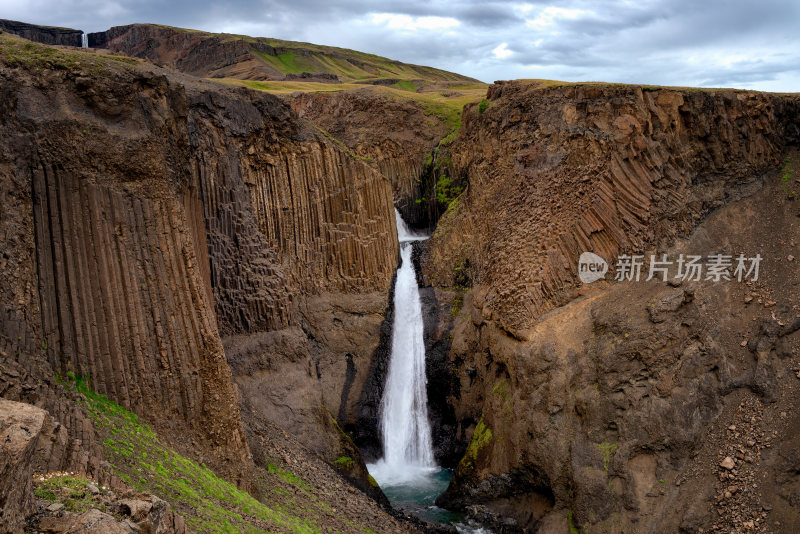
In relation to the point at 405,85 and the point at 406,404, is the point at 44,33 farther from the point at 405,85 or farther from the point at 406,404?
the point at 406,404

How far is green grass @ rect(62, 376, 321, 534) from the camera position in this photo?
35.3ft

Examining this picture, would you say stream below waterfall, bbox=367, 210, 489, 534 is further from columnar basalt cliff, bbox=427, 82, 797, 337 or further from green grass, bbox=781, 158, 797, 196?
green grass, bbox=781, 158, 797, 196

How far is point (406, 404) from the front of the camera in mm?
24219

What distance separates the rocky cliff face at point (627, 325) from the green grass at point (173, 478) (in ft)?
26.3

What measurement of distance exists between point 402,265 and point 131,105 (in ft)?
51.3

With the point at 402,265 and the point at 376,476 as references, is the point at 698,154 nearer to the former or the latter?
the point at 402,265

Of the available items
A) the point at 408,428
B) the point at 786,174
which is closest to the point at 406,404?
the point at 408,428

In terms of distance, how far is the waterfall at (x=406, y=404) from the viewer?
23266 mm

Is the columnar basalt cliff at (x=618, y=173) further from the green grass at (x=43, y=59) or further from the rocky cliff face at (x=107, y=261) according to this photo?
the green grass at (x=43, y=59)

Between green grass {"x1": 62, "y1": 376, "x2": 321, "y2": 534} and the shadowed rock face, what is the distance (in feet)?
186

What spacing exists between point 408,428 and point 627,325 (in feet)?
29.0

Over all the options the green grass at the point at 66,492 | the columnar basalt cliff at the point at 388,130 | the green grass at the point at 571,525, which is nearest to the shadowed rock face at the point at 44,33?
the columnar basalt cliff at the point at 388,130

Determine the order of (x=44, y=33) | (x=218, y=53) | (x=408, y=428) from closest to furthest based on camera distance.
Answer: (x=408, y=428)
(x=218, y=53)
(x=44, y=33)

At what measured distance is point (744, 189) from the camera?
21375 millimetres
